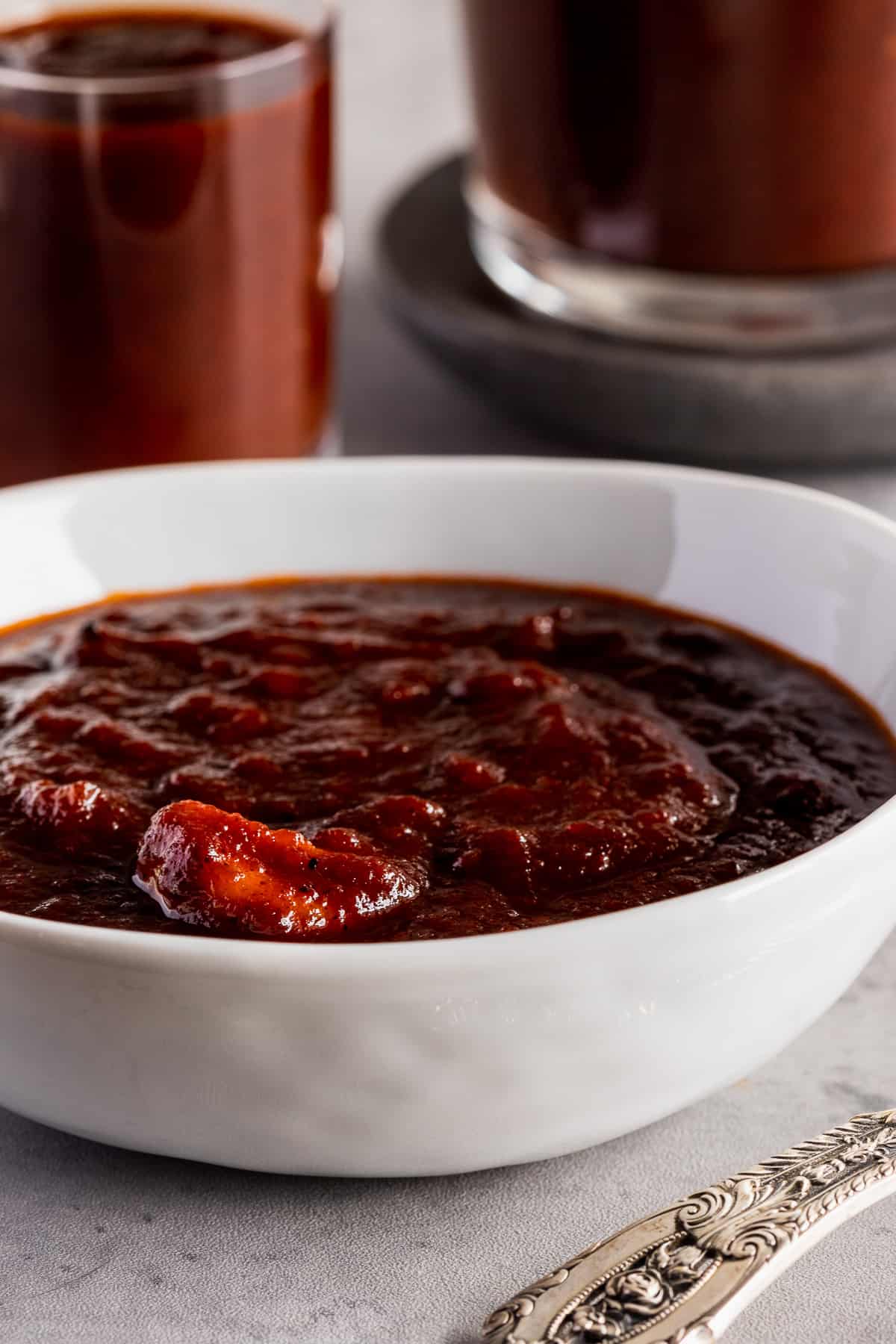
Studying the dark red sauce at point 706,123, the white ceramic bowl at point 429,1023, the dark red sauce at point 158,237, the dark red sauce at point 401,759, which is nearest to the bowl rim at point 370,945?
the white ceramic bowl at point 429,1023

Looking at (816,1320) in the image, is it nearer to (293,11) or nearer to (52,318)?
(52,318)

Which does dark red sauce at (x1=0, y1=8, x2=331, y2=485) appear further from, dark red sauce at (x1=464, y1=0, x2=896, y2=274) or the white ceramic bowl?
the white ceramic bowl

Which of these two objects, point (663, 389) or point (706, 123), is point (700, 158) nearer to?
point (706, 123)

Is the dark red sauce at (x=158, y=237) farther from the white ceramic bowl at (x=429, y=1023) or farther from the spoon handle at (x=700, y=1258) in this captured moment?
the spoon handle at (x=700, y=1258)

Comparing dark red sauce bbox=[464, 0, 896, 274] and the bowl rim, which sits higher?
dark red sauce bbox=[464, 0, 896, 274]

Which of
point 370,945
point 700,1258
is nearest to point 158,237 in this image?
point 370,945

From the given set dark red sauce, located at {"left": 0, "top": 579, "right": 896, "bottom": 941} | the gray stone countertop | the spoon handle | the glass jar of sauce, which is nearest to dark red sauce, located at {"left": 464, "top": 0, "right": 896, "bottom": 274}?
the glass jar of sauce

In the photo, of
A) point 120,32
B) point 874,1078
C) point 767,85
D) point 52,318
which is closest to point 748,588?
point 874,1078

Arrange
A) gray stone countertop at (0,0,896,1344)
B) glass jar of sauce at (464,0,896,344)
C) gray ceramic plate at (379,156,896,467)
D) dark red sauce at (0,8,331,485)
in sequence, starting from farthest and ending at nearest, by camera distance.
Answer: gray ceramic plate at (379,156,896,467) → glass jar of sauce at (464,0,896,344) → dark red sauce at (0,8,331,485) → gray stone countertop at (0,0,896,1344)
